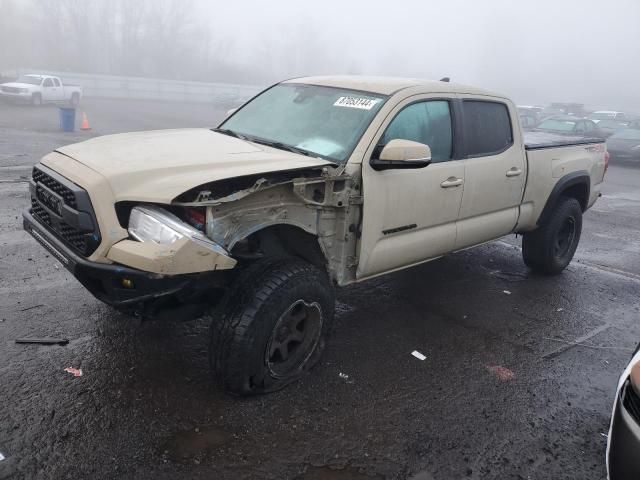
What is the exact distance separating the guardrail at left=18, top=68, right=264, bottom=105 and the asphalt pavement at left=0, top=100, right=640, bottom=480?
29.5 m

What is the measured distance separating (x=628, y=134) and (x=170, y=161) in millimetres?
18992

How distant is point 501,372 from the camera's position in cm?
398

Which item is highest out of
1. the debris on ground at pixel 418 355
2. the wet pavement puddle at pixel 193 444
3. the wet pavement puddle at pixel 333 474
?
the debris on ground at pixel 418 355

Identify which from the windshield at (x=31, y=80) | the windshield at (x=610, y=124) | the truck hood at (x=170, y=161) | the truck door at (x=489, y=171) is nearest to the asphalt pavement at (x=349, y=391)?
the truck door at (x=489, y=171)

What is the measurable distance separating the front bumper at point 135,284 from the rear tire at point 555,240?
388 centimetres

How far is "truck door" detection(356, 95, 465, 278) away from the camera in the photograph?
148 inches

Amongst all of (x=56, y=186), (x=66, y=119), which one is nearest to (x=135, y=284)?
(x=56, y=186)

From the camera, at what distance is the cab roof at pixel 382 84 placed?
164 inches

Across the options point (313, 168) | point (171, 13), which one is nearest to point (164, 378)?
point (313, 168)

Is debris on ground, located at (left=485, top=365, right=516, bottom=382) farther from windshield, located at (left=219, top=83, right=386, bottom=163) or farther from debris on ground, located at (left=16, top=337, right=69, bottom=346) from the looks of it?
debris on ground, located at (left=16, top=337, right=69, bottom=346)

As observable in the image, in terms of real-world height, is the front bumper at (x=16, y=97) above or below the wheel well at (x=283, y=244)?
above

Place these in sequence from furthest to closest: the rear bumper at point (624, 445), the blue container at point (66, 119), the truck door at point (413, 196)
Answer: the blue container at point (66, 119)
the truck door at point (413, 196)
the rear bumper at point (624, 445)

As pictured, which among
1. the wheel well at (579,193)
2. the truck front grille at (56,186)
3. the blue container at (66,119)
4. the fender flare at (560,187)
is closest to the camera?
the truck front grille at (56,186)

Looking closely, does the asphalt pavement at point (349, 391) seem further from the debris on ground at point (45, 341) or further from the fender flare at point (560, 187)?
the fender flare at point (560, 187)
